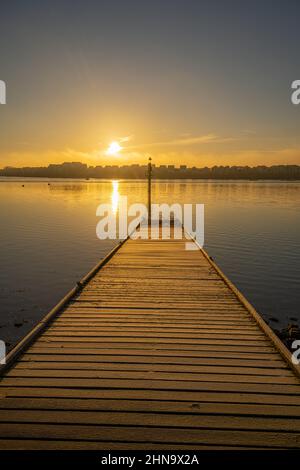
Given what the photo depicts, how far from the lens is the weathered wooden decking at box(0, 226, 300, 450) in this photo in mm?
3971

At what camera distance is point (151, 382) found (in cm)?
495

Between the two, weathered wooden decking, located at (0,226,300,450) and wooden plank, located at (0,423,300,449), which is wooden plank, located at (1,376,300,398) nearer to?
weathered wooden decking, located at (0,226,300,450)

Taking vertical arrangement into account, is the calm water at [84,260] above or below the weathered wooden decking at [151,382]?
below

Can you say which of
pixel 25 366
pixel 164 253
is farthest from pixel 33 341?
pixel 164 253

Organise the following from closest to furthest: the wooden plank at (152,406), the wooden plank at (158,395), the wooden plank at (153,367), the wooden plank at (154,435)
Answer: the wooden plank at (154,435) → the wooden plank at (152,406) → the wooden plank at (158,395) → the wooden plank at (153,367)

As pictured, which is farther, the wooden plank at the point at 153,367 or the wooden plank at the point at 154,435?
the wooden plank at the point at 153,367

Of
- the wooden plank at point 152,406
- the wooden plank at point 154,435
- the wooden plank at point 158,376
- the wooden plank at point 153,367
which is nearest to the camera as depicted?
the wooden plank at point 154,435

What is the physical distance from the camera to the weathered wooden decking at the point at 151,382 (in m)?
3.97

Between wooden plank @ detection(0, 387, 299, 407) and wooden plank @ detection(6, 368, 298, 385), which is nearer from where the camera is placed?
wooden plank @ detection(0, 387, 299, 407)

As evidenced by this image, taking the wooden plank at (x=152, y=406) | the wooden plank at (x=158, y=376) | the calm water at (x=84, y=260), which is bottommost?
the calm water at (x=84, y=260)

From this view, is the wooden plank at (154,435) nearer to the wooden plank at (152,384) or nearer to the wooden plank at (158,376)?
the wooden plank at (152,384)

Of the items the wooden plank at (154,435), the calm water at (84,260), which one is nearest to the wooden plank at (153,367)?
the wooden plank at (154,435)

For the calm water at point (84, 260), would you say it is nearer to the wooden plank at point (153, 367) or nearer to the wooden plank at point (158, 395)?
the wooden plank at point (153, 367)

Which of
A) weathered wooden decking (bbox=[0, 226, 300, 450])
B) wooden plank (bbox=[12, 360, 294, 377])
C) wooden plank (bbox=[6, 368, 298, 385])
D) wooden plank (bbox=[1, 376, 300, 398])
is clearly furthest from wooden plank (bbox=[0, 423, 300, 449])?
wooden plank (bbox=[12, 360, 294, 377])
